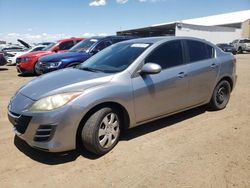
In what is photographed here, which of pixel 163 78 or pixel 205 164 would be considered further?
pixel 163 78

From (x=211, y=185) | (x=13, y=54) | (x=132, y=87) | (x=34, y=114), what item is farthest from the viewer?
(x=13, y=54)

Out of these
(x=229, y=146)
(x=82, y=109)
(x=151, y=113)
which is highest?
(x=82, y=109)

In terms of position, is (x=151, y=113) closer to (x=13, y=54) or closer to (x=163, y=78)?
(x=163, y=78)

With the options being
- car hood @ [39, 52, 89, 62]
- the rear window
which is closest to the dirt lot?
the rear window

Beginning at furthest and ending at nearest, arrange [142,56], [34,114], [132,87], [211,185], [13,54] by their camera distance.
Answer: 1. [13,54]
2. [142,56]
3. [132,87]
4. [34,114]
5. [211,185]

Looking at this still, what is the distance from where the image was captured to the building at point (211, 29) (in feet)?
119

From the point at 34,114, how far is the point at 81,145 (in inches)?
38.5

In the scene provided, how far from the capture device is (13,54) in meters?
20.1

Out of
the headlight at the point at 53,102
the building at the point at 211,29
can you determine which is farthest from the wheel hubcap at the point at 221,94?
the building at the point at 211,29

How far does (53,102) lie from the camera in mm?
3775

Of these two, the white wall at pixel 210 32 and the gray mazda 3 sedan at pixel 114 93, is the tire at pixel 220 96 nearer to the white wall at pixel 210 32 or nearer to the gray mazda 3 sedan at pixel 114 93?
the gray mazda 3 sedan at pixel 114 93

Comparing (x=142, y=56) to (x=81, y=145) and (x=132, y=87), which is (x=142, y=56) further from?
(x=81, y=145)

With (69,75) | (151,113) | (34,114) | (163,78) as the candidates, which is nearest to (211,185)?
(151,113)

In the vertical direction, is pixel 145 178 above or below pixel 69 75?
below
